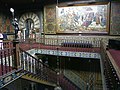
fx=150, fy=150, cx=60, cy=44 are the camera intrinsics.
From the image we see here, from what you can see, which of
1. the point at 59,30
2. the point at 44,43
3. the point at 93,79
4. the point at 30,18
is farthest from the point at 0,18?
the point at 93,79

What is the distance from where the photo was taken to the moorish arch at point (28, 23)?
13.1 metres

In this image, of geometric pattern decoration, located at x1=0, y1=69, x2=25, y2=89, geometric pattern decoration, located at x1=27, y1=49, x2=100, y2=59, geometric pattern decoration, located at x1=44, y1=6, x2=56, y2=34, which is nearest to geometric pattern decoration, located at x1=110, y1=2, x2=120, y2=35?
geometric pattern decoration, located at x1=27, y1=49, x2=100, y2=59

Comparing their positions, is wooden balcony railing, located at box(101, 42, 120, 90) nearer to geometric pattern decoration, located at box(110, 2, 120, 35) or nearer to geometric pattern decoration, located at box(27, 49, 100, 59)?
geometric pattern decoration, located at box(27, 49, 100, 59)

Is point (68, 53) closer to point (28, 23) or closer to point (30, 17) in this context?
point (30, 17)

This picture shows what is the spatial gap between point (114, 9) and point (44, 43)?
6146 millimetres

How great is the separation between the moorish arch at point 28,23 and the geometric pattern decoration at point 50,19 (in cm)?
86

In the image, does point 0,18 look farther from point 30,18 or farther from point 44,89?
point 44,89

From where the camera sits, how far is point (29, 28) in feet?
45.8

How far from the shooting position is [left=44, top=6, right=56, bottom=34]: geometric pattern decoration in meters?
12.3

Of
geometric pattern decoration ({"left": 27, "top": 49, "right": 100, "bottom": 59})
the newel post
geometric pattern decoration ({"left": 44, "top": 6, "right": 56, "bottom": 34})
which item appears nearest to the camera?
the newel post

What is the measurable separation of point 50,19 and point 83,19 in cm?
276

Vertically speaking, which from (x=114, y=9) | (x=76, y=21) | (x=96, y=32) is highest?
(x=114, y=9)

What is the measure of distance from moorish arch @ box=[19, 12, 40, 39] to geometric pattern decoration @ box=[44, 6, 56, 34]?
2.83ft

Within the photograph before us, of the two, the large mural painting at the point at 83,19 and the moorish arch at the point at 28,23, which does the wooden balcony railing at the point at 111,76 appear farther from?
the moorish arch at the point at 28,23
